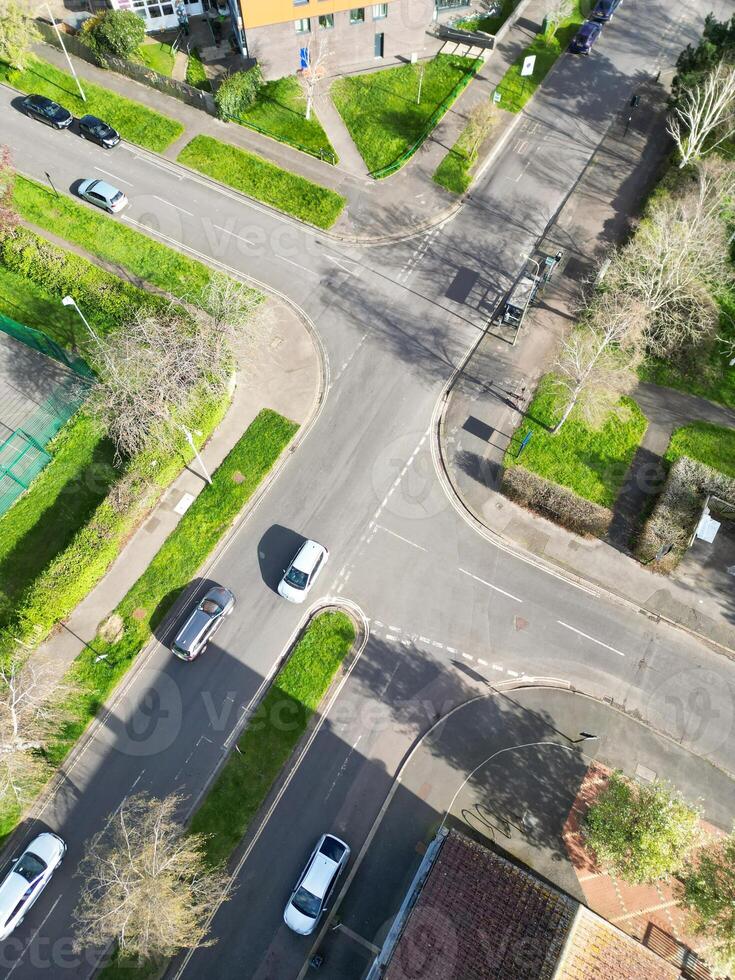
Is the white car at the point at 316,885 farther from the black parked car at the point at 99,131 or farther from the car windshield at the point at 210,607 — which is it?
the black parked car at the point at 99,131

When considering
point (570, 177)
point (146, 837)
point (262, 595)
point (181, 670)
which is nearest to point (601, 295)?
point (570, 177)

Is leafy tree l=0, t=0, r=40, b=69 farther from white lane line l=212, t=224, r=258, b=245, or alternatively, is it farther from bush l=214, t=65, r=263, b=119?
white lane line l=212, t=224, r=258, b=245

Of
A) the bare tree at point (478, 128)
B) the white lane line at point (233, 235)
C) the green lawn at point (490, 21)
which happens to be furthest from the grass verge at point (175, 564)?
the green lawn at point (490, 21)

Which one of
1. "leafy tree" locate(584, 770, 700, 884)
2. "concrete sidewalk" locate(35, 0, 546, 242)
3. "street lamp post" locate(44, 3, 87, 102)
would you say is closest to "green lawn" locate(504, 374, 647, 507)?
"leafy tree" locate(584, 770, 700, 884)

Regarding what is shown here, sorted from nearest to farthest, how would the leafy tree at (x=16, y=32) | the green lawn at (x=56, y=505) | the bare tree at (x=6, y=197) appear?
1. the green lawn at (x=56, y=505)
2. the bare tree at (x=6, y=197)
3. the leafy tree at (x=16, y=32)

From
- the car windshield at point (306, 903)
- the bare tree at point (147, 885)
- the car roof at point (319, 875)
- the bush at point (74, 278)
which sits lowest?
the bare tree at point (147, 885)

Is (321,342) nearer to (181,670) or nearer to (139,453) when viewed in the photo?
(139,453)
